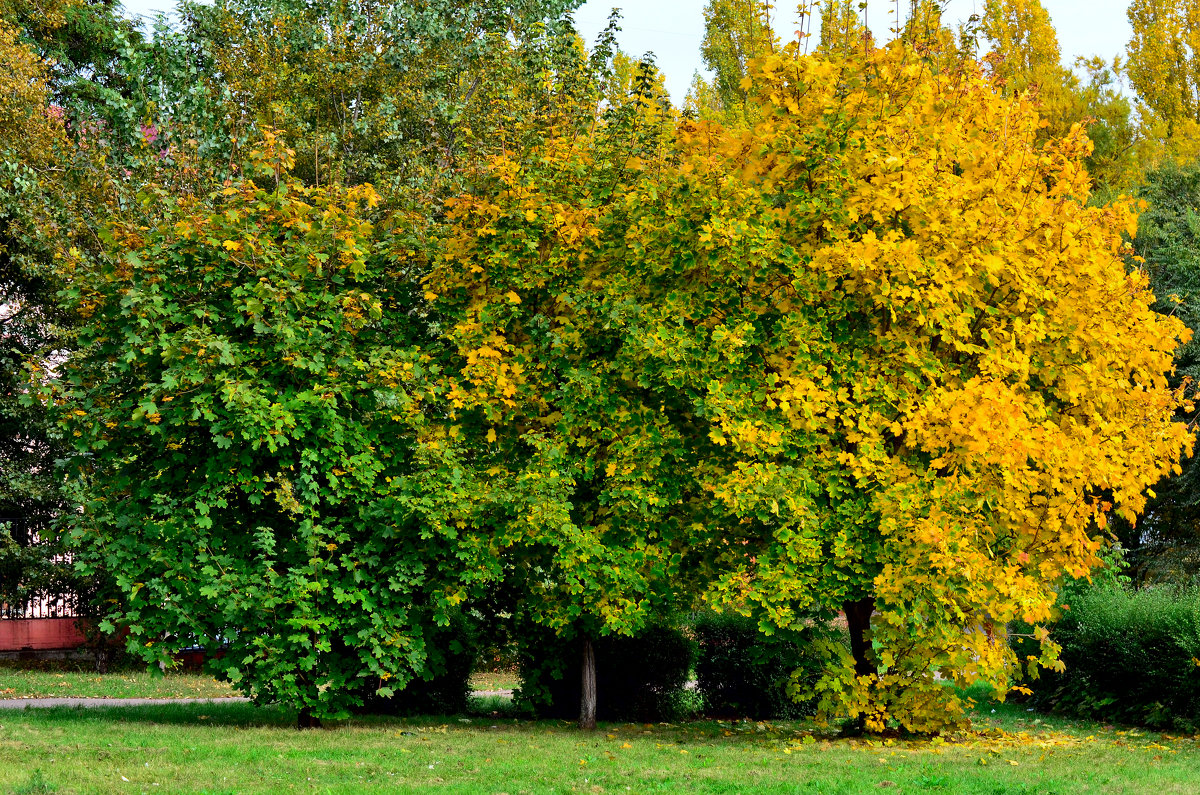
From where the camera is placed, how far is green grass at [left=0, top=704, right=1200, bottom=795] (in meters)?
8.30

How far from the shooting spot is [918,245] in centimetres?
1121

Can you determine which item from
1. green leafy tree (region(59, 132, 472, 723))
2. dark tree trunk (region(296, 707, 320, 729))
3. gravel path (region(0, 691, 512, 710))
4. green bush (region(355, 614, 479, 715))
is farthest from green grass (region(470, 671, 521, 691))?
green leafy tree (region(59, 132, 472, 723))

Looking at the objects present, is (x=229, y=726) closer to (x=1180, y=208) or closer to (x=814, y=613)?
(x=814, y=613)

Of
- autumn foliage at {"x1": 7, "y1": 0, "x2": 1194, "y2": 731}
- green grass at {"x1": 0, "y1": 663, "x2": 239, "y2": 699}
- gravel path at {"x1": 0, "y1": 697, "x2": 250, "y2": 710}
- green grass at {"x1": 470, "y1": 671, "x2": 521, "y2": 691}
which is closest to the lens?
autumn foliage at {"x1": 7, "y1": 0, "x2": 1194, "y2": 731}

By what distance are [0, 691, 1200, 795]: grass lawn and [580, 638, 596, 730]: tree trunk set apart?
0.74ft

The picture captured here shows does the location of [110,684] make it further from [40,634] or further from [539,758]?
[539,758]

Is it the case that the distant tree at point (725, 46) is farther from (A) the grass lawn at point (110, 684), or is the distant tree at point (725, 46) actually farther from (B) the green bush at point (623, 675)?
(B) the green bush at point (623, 675)

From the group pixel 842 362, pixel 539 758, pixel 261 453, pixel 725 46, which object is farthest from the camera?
A: pixel 725 46

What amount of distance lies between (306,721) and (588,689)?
3.16 meters

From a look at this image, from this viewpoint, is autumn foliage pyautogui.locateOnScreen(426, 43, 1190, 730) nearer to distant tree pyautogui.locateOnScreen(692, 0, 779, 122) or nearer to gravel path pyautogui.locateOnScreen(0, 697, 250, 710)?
gravel path pyautogui.locateOnScreen(0, 697, 250, 710)

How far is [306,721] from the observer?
12352mm

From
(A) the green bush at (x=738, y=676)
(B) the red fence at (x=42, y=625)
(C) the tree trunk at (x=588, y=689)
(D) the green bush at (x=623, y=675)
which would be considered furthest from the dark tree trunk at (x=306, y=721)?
(B) the red fence at (x=42, y=625)

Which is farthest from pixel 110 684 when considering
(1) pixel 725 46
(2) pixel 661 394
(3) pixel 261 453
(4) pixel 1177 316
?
(1) pixel 725 46

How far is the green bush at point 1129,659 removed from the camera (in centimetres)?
1316
